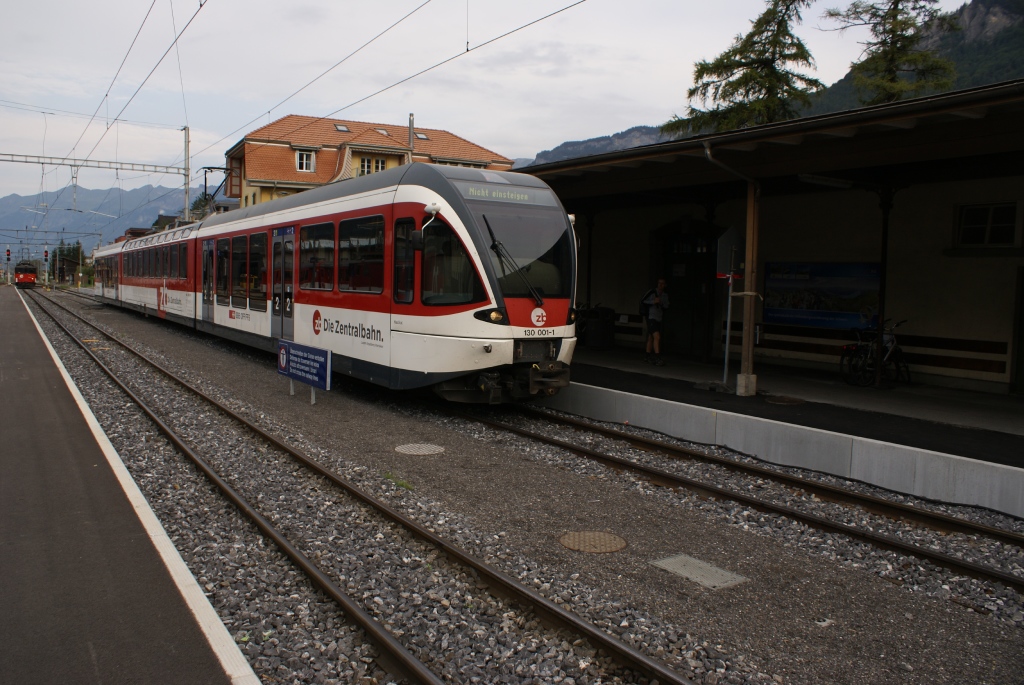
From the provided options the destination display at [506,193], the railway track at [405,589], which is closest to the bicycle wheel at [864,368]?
the destination display at [506,193]

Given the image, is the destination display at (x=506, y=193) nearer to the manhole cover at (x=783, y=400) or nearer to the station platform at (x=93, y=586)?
the manhole cover at (x=783, y=400)

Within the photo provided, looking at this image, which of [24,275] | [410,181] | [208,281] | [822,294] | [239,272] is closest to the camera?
[410,181]

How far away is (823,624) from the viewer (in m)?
4.64

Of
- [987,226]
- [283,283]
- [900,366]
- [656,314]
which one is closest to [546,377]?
[656,314]

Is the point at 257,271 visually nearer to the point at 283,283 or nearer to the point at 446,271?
the point at 283,283

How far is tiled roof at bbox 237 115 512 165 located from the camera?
4875 centimetres

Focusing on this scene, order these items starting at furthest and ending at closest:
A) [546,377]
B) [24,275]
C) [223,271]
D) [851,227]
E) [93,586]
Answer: [24,275] < [223,271] < [851,227] < [546,377] < [93,586]

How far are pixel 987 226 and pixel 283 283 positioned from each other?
38.1 ft

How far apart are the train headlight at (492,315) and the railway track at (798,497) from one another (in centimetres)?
143

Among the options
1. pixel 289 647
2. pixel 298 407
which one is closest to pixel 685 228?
pixel 298 407

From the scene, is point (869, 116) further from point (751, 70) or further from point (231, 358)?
point (751, 70)

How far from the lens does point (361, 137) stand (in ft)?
163

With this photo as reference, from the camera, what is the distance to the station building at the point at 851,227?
966 cm

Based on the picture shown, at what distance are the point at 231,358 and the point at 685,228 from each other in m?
10.3
